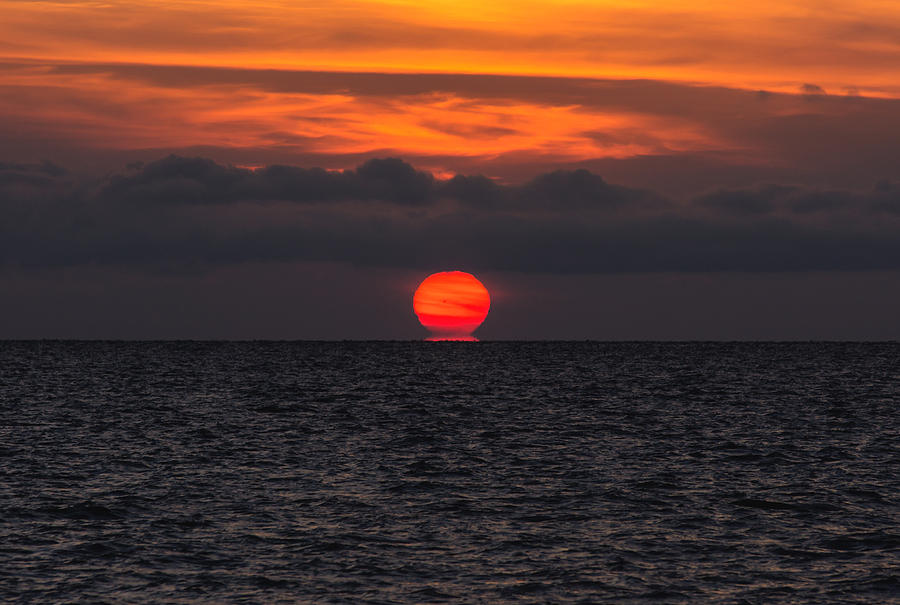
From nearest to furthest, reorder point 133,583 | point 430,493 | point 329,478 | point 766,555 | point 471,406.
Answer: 1. point 133,583
2. point 766,555
3. point 430,493
4. point 329,478
5. point 471,406

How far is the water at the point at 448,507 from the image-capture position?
2384 centimetres

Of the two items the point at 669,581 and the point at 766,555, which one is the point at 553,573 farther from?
the point at 766,555

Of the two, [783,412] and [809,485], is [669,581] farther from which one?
[783,412]

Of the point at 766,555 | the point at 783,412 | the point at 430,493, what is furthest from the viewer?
the point at 783,412

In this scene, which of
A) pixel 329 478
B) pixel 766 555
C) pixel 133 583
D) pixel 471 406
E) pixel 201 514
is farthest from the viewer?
pixel 471 406

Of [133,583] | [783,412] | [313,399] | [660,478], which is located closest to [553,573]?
[133,583]

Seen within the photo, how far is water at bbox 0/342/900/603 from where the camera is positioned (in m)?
23.8

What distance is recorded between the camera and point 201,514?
31266mm

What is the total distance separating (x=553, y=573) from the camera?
2475 cm

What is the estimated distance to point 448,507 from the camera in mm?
32688

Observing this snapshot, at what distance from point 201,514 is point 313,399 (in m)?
51.0

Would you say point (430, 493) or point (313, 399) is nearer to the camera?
point (430, 493)

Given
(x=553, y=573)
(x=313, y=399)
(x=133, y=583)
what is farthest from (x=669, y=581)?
(x=313, y=399)

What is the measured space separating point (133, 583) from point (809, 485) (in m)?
24.4
